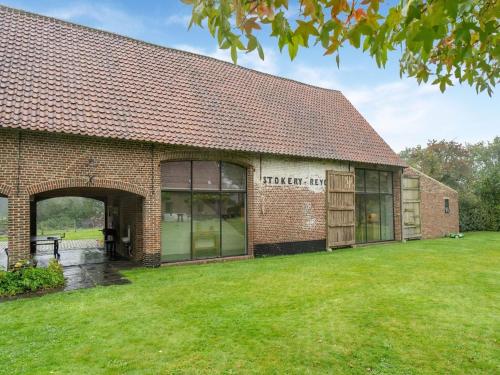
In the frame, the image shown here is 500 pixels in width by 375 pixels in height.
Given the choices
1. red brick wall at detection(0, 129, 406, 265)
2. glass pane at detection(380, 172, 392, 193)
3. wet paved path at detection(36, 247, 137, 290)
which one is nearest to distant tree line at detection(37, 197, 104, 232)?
wet paved path at detection(36, 247, 137, 290)

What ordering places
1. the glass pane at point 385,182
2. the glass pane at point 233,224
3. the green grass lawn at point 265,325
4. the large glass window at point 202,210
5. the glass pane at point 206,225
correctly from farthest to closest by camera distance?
the glass pane at point 385,182, the glass pane at point 233,224, the glass pane at point 206,225, the large glass window at point 202,210, the green grass lawn at point 265,325

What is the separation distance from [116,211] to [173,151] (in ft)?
16.7

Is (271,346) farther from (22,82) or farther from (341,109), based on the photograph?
(341,109)

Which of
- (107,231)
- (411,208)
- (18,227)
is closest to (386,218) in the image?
(411,208)

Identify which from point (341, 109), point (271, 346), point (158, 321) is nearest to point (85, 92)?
point (158, 321)

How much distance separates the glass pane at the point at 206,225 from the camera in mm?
11352

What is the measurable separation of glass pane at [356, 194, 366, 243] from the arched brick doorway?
9525mm

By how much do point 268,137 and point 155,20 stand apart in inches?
220

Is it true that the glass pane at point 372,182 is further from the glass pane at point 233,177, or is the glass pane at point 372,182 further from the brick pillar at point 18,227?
the brick pillar at point 18,227

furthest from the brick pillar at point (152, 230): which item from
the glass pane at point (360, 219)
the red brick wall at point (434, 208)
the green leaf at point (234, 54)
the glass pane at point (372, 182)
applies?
the red brick wall at point (434, 208)

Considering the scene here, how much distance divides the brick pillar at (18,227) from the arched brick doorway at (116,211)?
36 centimetres

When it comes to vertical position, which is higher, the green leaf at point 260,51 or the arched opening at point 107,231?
the green leaf at point 260,51

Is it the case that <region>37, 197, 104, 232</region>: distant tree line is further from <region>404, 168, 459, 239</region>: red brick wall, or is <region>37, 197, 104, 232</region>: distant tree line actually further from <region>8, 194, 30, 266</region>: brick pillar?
<region>404, 168, 459, 239</region>: red brick wall

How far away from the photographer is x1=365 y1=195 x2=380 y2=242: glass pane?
634 inches
